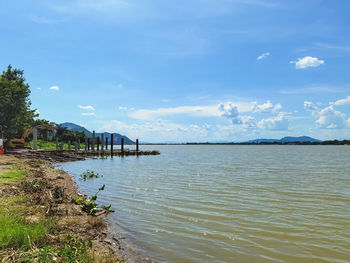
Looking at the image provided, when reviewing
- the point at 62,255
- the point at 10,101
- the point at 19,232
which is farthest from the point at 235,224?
the point at 10,101

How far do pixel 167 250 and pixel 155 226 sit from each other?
2.00 meters

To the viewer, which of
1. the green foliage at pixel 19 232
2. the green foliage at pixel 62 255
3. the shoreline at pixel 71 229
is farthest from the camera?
the shoreline at pixel 71 229

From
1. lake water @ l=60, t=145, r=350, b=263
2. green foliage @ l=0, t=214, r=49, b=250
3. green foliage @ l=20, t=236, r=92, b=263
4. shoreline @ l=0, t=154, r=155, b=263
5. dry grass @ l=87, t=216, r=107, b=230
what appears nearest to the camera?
green foliage @ l=20, t=236, r=92, b=263

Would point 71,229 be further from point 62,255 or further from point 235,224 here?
point 235,224

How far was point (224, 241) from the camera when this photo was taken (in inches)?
295

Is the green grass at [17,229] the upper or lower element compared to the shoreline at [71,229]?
upper

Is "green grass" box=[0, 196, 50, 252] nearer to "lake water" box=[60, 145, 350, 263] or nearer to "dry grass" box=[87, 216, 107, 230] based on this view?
"dry grass" box=[87, 216, 107, 230]

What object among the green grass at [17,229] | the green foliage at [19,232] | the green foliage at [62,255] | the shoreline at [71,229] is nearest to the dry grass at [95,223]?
the shoreline at [71,229]

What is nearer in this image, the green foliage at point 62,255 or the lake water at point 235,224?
the green foliage at point 62,255

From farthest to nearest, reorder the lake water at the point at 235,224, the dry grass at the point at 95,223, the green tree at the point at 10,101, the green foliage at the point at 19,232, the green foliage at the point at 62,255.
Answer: the green tree at the point at 10,101
the dry grass at the point at 95,223
the lake water at the point at 235,224
the green foliage at the point at 19,232
the green foliage at the point at 62,255

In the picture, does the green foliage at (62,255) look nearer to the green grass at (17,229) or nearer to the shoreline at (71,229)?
the shoreline at (71,229)

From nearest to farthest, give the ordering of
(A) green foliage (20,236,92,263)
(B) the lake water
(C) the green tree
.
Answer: (A) green foliage (20,236,92,263) → (B) the lake water → (C) the green tree

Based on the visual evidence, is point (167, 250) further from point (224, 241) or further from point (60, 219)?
point (60, 219)

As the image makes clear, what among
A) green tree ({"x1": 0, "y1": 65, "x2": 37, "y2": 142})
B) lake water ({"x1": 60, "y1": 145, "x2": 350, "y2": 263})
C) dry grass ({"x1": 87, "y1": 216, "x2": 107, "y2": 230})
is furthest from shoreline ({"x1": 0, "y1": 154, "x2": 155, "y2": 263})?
green tree ({"x1": 0, "y1": 65, "x2": 37, "y2": 142})
